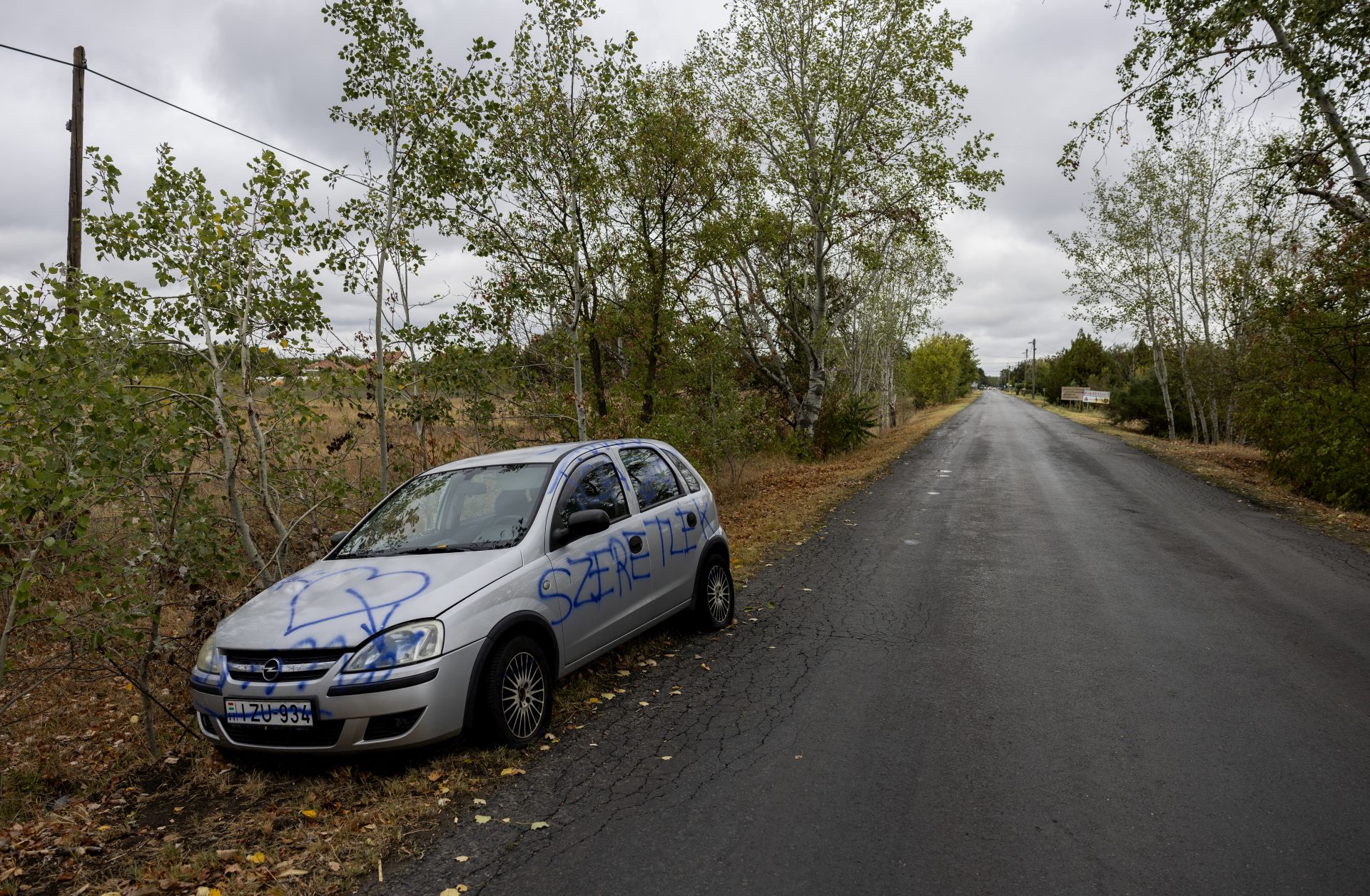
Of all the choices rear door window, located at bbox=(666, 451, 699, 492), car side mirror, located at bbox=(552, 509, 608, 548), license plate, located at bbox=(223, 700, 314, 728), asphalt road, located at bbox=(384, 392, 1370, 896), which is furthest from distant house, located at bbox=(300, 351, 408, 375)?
asphalt road, located at bbox=(384, 392, 1370, 896)

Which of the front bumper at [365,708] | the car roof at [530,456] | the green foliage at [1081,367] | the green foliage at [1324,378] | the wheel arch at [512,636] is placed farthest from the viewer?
the green foliage at [1081,367]

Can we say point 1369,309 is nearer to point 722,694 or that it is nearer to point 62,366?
point 722,694

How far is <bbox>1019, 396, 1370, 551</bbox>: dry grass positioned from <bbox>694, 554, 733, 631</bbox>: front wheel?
8.67 meters

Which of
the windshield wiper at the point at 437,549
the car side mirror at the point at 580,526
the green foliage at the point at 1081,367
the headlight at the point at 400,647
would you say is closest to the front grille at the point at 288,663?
the headlight at the point at 400,647

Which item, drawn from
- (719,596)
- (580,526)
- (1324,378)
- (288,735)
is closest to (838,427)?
(1324,378)

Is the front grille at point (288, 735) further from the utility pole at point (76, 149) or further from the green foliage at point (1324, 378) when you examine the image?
the green foliage at point (1324, 378)

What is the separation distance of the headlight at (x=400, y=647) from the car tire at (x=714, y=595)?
2813 mm

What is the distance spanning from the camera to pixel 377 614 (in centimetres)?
402

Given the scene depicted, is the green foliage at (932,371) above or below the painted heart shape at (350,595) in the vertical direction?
above

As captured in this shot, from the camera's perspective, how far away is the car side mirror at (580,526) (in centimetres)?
481

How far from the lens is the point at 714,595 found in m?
6.74

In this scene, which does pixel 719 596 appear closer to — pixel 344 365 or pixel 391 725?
pixel 391 725

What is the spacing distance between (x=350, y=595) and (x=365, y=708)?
0.70 m

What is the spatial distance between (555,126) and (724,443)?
7728 millimetres
